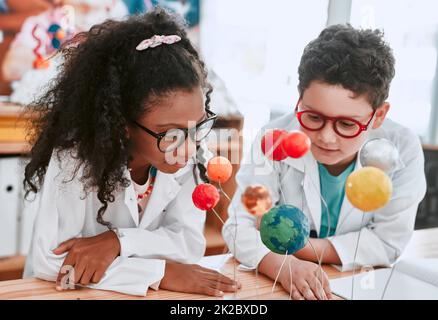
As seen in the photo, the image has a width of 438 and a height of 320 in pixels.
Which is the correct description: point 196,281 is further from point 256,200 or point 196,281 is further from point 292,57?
point 292,57

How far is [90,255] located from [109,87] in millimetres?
234

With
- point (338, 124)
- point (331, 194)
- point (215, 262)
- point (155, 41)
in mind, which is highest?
point (155, 41)

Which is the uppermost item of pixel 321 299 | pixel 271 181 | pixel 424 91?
pixel 424 91

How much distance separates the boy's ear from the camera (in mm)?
650

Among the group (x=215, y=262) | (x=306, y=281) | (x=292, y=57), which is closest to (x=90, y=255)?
(x=215, y=262)

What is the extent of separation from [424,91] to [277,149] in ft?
1.34

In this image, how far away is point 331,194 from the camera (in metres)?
0.76

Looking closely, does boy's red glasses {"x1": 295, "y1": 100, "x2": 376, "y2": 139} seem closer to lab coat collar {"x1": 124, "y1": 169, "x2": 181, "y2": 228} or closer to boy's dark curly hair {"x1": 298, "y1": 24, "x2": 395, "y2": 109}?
boy's dark curly hair {"x1": 298, "y1": 24, "x2": 395, "y2": 109}

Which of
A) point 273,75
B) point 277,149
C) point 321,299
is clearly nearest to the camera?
point 277,149

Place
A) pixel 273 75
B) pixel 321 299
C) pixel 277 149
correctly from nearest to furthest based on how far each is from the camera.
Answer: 1. pixel 277 149
2. pixel 321 299
3. pixel 273 75
